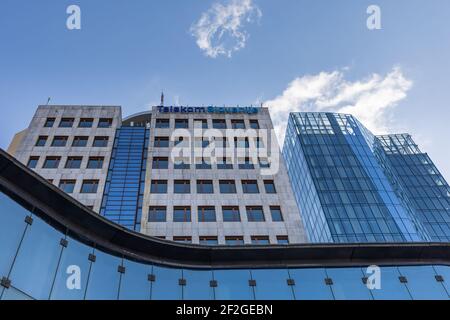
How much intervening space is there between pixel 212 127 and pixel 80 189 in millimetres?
15692

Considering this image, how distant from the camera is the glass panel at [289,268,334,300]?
1997 cm

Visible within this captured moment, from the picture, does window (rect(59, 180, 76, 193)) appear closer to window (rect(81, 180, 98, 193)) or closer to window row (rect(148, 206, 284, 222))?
window (rect(81, 180, 98, 193))

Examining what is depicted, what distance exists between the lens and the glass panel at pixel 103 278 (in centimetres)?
1700

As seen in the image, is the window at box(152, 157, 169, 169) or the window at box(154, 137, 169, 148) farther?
the window at box(154, 137, 169, 148)

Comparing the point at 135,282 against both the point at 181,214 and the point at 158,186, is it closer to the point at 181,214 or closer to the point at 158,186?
the point at 181,214

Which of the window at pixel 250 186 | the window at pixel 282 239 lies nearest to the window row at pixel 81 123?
the window at pixel 250 186

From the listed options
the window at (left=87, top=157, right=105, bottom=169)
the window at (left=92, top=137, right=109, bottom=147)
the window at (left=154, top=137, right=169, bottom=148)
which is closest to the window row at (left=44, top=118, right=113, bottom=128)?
the window at (left=92, top=137, right=109, bottom=147)

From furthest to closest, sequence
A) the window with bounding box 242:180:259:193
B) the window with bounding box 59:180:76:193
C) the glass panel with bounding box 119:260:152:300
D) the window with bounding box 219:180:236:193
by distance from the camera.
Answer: the window with bounding box 242:180:259:193
the window with bounding box 219:180:236:193
the window with bounding box 59:180:76:193
the glass panel with bounding box 119:260:152:300

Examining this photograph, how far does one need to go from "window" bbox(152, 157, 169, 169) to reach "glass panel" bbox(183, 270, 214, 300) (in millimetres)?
17765

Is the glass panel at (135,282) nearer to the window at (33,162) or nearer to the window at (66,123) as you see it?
the window at (33,162)

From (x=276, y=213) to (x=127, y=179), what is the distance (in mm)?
15451
